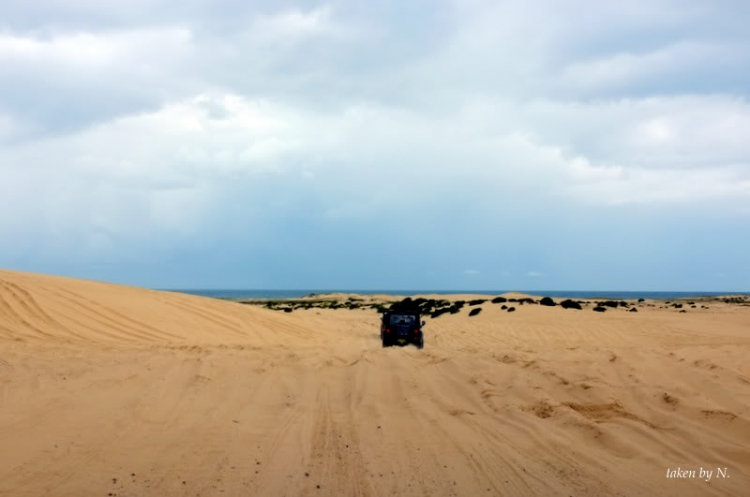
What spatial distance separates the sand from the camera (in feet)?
16.7

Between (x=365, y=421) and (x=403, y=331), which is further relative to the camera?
(x=403, y=331)

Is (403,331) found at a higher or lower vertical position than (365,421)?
higher

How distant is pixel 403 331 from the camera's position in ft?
55.6

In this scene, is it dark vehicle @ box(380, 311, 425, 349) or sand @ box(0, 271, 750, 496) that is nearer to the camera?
sand @ box(0, 271, 750, 496)

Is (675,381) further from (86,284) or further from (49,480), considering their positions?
(86,284)

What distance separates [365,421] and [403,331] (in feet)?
33.2

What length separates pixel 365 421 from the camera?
689cm

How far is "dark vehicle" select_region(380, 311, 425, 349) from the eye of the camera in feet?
55.3

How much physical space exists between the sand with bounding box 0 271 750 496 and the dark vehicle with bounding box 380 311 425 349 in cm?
571

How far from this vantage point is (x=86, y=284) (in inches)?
775

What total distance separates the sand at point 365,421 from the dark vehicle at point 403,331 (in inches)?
225

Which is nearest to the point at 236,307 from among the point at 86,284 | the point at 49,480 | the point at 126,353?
the point at 86,284

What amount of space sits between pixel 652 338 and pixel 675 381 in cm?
1339

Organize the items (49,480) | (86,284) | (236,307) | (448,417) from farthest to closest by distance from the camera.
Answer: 1. (236,307)
2. (86,284)
3. (448,417)
4. (49,480)
